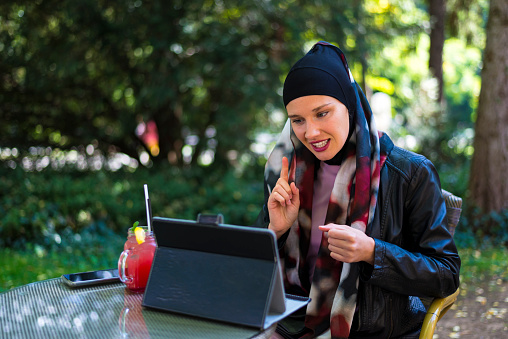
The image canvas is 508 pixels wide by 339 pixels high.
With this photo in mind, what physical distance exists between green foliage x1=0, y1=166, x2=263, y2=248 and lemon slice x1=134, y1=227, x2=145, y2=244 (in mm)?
5166

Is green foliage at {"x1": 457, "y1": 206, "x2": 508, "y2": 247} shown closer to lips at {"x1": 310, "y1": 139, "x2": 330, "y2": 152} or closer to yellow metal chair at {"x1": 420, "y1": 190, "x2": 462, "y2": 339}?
→ yellow metal chair at {"x1": 420, "y1": 190, "x2": 462, "y2": 339}

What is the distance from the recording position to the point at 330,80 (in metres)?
1.86

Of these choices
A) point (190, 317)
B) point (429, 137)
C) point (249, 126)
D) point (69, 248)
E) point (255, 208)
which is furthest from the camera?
point (429, 137)

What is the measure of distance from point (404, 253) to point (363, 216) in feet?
0.59

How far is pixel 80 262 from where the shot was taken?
581 cm

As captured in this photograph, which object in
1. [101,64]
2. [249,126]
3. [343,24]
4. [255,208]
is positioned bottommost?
[255,208]

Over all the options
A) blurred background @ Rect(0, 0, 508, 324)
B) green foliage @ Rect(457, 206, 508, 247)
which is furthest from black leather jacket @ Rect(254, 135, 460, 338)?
green foliage @ Rect(457, 206, 508, 247)

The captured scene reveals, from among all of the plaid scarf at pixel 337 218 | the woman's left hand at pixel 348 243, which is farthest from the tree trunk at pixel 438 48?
the woman's left hand at pixel 348 243

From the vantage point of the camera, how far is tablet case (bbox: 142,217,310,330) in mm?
1393

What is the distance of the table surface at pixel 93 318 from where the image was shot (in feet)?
4.70

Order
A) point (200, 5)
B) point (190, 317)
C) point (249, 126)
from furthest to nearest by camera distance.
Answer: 1. point (249, 126)
2. point (200, 5)
3. point (190, 317)

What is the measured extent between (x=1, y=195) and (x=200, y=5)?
371 centimetres

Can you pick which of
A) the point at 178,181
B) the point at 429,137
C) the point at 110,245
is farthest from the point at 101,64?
the point at 429,137

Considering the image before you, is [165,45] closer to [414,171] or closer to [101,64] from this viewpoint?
[101,64]
